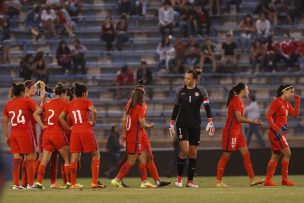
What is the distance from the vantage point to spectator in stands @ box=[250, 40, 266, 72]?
30.6m

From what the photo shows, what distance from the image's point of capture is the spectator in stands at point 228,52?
3067 cm

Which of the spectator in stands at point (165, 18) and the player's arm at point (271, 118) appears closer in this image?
the player's arm at point (271, 118)

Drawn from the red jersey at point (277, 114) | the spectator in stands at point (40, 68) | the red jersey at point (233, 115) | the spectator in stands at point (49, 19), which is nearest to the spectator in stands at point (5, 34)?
the spectator in stands at point (49, 19)

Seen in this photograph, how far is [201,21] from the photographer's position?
107 ft

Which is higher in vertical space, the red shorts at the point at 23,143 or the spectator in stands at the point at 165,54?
the spectator in stands at the point at 165,54

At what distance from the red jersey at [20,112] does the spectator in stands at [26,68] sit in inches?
527

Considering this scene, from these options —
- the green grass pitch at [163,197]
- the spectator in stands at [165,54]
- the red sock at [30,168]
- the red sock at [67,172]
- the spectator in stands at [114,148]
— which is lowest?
the spectator in stands at [114,148]

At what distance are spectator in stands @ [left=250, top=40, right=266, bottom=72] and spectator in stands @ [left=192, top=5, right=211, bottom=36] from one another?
242cm

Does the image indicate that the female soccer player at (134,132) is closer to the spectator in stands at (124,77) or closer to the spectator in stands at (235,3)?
the spectator in stands at (124,77)

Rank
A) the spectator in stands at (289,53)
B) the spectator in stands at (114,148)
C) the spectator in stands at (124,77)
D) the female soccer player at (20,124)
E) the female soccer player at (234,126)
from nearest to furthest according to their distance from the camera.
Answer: the female soccer player at (20,124)
the female soccer player at (234,126)
the spectator in stands at (114,148)
the spectator in stands at (124,77)
the spectator in stands at (289,53)

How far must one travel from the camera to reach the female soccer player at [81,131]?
17188 millimetres

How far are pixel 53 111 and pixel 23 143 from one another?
0.96 meters

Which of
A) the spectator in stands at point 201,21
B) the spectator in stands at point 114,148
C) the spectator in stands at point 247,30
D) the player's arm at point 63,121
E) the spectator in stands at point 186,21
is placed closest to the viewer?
the player's arm at point 63,121

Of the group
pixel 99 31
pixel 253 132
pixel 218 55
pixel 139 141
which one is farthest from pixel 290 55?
pixel 139 141
